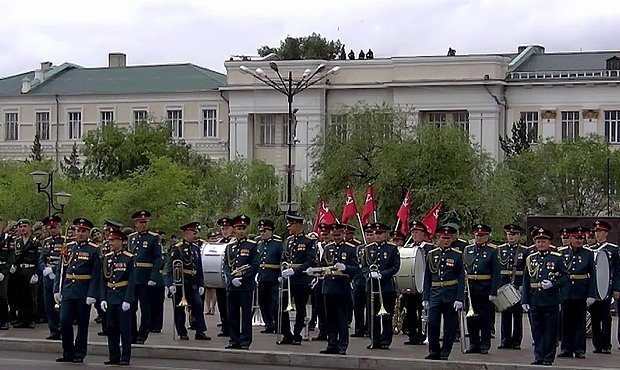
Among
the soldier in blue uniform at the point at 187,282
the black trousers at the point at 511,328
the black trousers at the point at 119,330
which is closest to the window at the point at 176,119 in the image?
the soldier in blue uniform at the point at 187,282

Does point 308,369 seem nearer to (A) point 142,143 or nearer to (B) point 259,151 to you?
(A) point 142,143

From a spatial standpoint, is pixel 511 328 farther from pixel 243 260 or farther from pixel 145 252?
pixel 145 252

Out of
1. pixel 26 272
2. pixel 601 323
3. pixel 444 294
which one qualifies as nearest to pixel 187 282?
pixel 26 272

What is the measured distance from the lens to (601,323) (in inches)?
779

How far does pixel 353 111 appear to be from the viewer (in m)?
55.3

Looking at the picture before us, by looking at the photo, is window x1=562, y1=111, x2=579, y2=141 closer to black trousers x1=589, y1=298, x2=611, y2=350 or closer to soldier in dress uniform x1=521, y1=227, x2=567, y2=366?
black trousers x1=589, y1=298, x2=611, y2=350

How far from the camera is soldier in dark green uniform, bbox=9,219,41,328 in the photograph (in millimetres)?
22266

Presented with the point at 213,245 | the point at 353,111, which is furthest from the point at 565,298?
the point at 353,111

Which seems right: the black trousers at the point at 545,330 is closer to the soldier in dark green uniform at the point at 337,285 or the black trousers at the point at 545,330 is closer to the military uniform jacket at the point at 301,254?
the soldier in dark green uniform at the point at 337,285

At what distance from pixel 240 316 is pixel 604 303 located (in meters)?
5.31

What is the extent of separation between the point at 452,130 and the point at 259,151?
1041 inches

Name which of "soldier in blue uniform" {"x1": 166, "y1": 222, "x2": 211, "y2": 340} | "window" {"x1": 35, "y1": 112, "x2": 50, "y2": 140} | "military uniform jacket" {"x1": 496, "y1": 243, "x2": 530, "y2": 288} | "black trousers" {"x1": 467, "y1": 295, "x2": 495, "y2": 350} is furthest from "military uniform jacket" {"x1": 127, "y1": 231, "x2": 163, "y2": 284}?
"window" {"x1": 35, "y1": 112, "x2": 50, "y2": 140}

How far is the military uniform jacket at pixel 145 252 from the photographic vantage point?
2030 cm

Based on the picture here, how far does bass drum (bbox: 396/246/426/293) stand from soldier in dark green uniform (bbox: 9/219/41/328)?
20.1 ft
